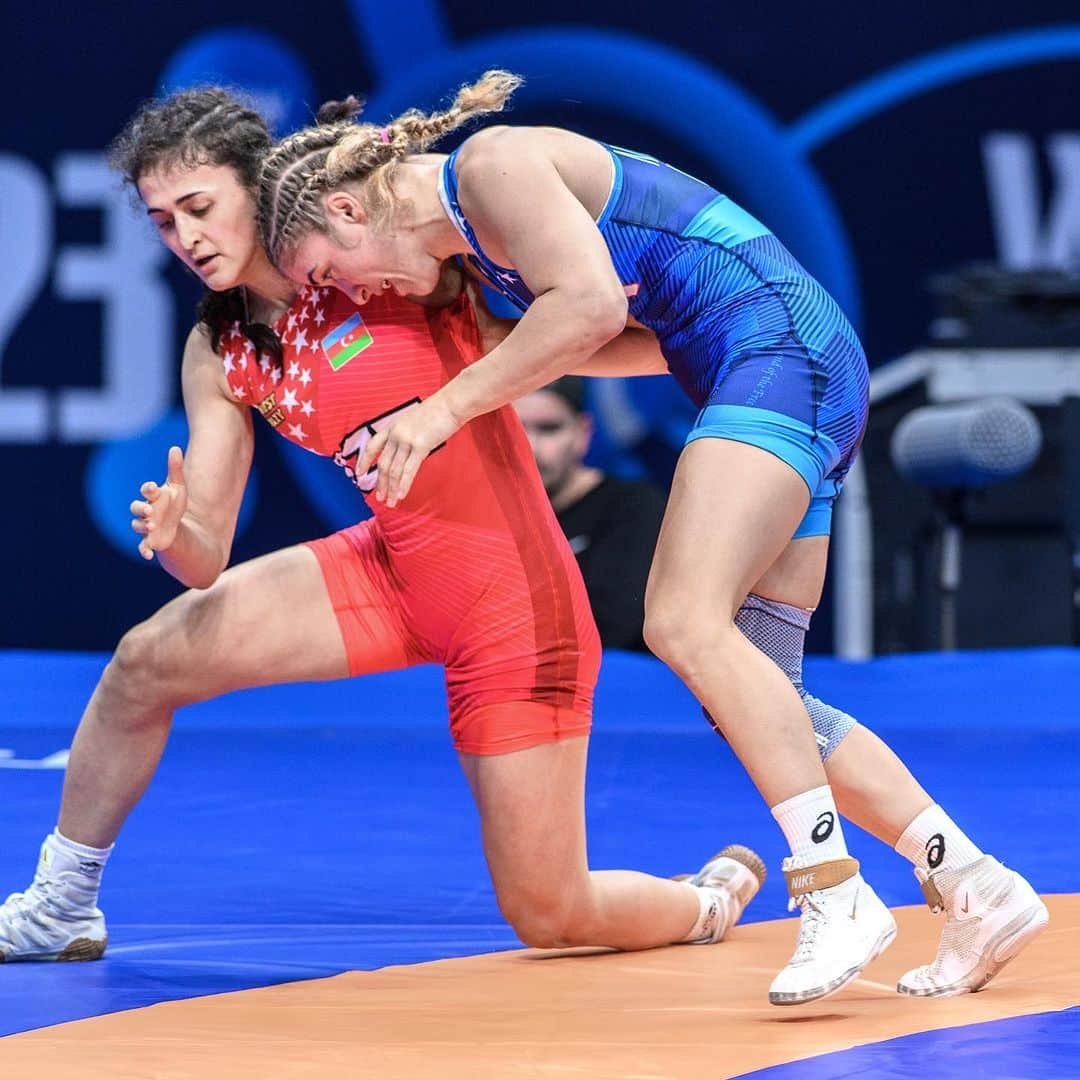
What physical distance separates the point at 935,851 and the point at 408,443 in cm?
86

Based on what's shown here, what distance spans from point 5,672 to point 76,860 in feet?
10.1

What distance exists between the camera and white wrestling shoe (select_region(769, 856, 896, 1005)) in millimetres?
2119

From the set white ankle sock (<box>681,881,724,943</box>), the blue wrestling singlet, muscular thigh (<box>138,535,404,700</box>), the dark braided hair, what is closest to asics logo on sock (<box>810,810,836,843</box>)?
the blue wrestling singlet

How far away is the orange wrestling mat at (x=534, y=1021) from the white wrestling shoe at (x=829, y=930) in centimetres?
5

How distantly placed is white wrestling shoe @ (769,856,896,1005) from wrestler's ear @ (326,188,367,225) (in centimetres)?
97

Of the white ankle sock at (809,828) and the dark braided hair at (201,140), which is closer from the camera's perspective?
the white ankle sock at (809,828)

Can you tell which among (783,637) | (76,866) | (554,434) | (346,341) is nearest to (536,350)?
(346,341)

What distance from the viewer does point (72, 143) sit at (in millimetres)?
6863

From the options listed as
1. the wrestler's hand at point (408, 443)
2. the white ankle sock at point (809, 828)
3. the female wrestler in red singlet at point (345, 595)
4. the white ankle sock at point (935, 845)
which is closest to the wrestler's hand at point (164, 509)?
the female wrestler in red singlet at point (345, 595)

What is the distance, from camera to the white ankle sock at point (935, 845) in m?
2.35

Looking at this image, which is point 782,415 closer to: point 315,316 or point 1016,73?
point 315,316

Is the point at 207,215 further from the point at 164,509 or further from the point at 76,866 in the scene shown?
the point at 76,866

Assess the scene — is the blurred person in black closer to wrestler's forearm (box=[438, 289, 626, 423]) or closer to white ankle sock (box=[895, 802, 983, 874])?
white ankle sock (box=[895, 802, 983, 874])

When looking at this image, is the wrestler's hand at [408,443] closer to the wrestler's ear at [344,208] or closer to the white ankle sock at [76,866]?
the wrestler's ear at [344,208]
